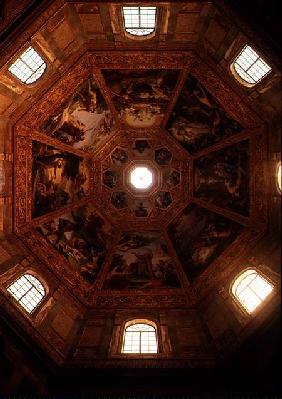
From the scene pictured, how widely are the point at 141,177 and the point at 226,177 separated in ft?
10.9

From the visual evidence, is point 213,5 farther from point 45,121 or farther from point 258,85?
point 45,121

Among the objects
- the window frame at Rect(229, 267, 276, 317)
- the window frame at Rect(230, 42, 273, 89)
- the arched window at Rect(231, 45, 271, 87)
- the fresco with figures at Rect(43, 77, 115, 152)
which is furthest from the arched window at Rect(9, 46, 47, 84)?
the window frame at Rect(229, 267, 276, 317)

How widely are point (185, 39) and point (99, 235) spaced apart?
25.1 feet

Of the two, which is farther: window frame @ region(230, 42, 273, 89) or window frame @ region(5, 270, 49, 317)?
window frame @ region(5, 270, 49, 317)

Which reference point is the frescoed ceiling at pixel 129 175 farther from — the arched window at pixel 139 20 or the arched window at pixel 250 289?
the arched window at pixel 250 289

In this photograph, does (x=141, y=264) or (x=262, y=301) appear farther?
(x=141, y=264)

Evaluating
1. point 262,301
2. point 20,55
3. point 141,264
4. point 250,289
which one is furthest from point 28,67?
point 262,301

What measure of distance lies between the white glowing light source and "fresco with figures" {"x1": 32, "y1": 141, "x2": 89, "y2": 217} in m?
1.83

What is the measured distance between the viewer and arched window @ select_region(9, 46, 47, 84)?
41.2 ft

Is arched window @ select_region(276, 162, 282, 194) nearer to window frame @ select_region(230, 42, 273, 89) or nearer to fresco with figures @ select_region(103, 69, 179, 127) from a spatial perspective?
window frame @ select_region(230, 42, 273, 89)

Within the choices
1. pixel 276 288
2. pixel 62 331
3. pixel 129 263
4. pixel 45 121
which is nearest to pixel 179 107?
pixel 45 121

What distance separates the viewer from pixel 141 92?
1584 cm

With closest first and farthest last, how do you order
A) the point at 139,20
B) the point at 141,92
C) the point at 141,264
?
the point at 139,20, the point at 141,92, the point at 141,264

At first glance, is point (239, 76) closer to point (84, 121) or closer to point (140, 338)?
point (84, 121)
